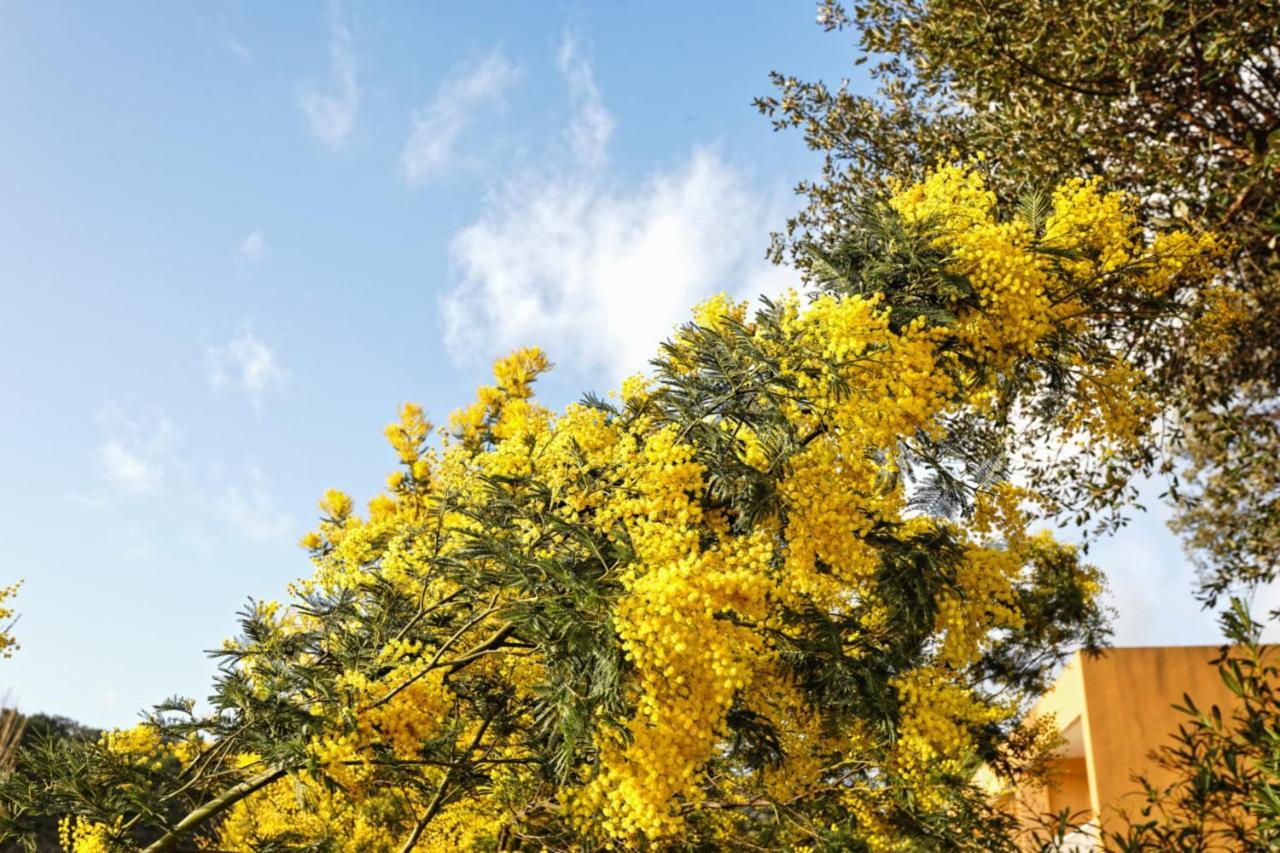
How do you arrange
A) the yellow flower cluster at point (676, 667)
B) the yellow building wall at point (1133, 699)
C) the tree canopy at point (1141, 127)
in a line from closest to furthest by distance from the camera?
1. the yellow flower cluster at point (676, 667)
2. the tree canopy at point (1141, 127)
3. the yellow building wall at point (1133, 699)

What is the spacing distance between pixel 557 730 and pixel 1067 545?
27.8 feet

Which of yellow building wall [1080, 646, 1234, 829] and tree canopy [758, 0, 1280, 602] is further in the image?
yellow building wall [1080, 646, 1234, 829]

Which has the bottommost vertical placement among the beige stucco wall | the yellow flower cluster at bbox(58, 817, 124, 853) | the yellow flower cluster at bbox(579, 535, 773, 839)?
the yellow flower cluster at bbox(58, 817, 124, 853)

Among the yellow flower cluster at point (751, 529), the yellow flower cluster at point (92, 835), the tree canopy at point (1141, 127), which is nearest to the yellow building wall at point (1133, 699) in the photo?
the tree canopy at point (1141, 127)

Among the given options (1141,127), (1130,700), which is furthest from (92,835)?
(1130,700)

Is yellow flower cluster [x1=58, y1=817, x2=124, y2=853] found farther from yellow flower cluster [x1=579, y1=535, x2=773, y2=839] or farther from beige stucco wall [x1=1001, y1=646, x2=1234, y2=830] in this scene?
beige stucco wall [x1=1001, y1=646, x2=1234, y2=830]

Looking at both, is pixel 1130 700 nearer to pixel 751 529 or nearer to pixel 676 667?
pixel 751 529

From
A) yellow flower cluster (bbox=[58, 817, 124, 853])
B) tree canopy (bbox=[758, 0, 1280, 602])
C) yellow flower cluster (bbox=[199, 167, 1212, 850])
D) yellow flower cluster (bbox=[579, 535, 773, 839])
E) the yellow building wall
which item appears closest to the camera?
yellow flower cluster (bbox=[579, 535, 773, 839])

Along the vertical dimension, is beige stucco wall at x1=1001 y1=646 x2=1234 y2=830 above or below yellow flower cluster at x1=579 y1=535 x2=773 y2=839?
above

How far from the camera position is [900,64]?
8.84 metres

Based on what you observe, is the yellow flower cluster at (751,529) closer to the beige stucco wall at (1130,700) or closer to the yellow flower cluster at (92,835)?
the yellow flower cluster at (92,835)

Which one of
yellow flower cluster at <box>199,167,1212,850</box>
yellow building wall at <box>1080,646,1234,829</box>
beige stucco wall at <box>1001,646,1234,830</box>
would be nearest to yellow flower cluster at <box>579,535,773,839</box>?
yellow flower cluster at <box>199,167,1212,850</box>

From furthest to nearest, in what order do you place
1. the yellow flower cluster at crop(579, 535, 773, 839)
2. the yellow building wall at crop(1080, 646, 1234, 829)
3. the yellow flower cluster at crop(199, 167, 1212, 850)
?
the yellow building wall at crop(1080, 646, 1234, 829), the yellow flower cluster at crop(199, 167, 1212, 850), the yellow flower cluster at crop(579, 535, 773, 839)

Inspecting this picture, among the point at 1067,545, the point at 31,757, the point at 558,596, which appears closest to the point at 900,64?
the point at 1067,545
